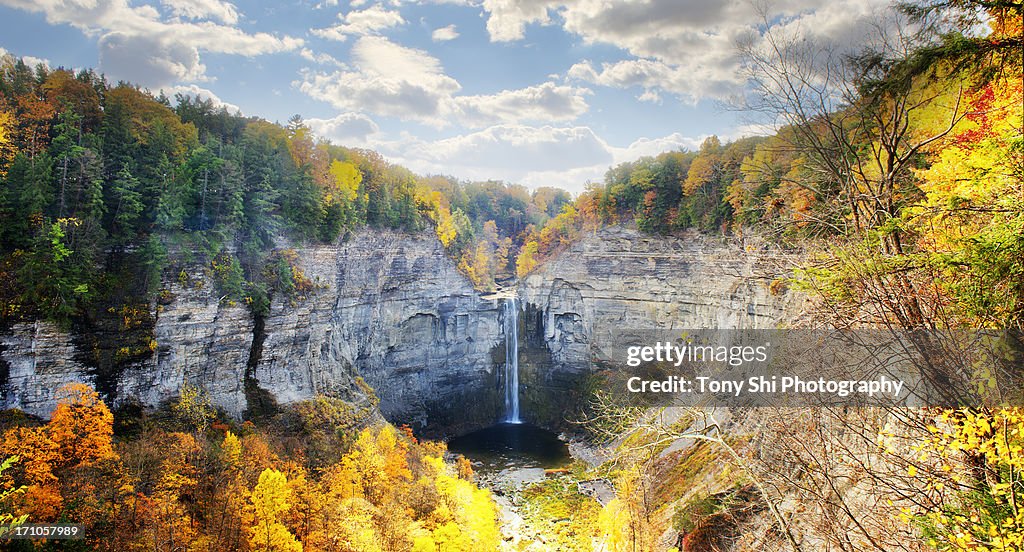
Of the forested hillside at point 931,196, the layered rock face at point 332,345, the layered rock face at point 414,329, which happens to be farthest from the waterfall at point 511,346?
the forested hillside at point 931,196

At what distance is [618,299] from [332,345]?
2347 centimetres

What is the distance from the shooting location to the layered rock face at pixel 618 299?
3403cm

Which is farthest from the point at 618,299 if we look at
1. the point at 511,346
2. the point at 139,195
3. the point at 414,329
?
the point at 139,195

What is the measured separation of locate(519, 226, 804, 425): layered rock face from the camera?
3403cm

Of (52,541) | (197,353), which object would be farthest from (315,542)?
(197,353)

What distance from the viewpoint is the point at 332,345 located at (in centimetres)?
3506

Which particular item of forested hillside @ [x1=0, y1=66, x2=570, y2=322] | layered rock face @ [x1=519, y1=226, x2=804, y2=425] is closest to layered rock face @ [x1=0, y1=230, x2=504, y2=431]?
forested hillside @ [x1=0, y1=66, x2=570, y2=322]

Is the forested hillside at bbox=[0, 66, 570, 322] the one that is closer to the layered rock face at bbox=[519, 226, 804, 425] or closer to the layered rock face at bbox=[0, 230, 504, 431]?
the layered rock face at bbox=[0, 230, 504, 431]

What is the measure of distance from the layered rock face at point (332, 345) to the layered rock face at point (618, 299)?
453 cm

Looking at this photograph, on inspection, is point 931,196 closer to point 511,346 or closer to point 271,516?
point 271,516

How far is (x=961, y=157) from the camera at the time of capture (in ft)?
27.0

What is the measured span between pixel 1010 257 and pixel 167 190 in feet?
107

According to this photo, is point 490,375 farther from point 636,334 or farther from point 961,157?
point 961,157

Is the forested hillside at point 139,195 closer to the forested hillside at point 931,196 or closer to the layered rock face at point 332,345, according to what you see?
the layered rock face at point 332,345
